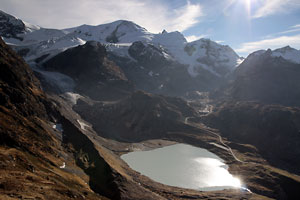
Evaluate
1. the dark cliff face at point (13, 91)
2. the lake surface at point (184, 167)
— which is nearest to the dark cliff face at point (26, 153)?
the dark cliff face at point (13, 91)

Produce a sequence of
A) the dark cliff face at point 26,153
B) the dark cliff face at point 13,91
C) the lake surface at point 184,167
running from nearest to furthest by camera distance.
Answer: the dark cliff face at point 26,153 → the dark cliff face at point 13,91 → the lake surface at point 184,167

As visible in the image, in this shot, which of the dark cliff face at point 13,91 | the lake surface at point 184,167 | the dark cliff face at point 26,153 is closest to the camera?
the dark cliff face at point 26,153

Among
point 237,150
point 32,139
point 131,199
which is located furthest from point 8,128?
point 237,150

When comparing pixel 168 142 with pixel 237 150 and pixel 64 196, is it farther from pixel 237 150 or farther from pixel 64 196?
pixel 64 196

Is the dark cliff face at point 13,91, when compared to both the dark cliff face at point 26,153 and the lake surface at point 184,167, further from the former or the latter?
the lake surface at point 184,167

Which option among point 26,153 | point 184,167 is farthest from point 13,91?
point 184,167

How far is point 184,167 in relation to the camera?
132m

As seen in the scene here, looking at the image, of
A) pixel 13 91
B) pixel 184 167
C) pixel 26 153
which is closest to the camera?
pixel 26 153

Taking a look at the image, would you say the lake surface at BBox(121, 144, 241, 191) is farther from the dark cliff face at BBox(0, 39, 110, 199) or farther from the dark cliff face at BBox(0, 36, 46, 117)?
the dark cliff face at BBox(0, 36, 46, 117)

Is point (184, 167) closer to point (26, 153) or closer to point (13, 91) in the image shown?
point (13, 91)

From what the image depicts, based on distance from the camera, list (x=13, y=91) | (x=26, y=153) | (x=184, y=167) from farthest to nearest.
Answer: (x=184, y=167) → (x=13, y=91) → (x=26, y=153)

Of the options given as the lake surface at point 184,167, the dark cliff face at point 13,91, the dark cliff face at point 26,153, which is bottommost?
the lake surface at point 184,167

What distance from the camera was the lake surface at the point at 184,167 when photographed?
11162cm

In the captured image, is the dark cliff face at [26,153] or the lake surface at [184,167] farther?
the lake surface at [184,167]
